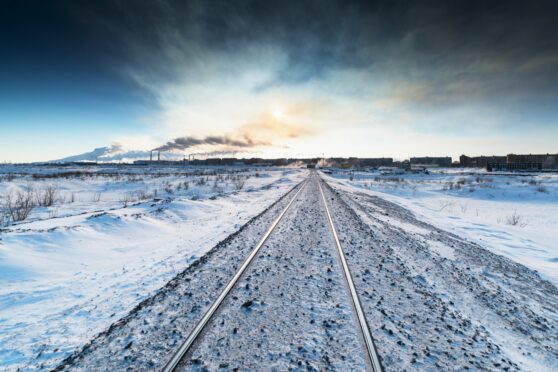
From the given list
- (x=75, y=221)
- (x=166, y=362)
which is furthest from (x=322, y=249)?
(x=75, y=221)

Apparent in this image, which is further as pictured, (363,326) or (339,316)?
(339,316)

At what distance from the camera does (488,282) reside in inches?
201

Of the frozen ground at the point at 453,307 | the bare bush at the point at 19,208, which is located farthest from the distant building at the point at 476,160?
the bare bush at the point at 19,208

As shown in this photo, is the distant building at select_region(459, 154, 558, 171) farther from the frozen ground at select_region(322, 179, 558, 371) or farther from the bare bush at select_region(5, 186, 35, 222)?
the bare bush at select_region(5, 186, 35, 222)

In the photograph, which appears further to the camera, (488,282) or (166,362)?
(488,282)

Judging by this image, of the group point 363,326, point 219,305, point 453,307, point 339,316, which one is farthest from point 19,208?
point 453,307

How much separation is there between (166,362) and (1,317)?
9.86 feet

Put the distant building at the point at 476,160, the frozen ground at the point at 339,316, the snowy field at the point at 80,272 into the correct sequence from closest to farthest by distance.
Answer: the frozen ground at the point at 339,316 → the snowy field at the point at 80,272 → the distant building at the point at 476,160

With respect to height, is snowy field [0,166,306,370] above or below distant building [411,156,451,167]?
below

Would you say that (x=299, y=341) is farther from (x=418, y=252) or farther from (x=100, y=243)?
(x=100, y=243)

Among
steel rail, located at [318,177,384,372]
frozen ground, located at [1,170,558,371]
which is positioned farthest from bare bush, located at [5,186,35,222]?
steel rail, located at [318,177,384,372]

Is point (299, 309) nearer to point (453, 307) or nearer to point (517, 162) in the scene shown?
point (453, 307)

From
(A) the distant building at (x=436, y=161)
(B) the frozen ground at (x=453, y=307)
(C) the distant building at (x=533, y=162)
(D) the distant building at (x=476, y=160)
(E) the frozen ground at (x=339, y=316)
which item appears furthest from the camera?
(A) the distant building at (x=436, y=161)

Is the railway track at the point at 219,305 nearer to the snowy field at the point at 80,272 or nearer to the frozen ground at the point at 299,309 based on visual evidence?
the frozen ground at the point at 299,309
